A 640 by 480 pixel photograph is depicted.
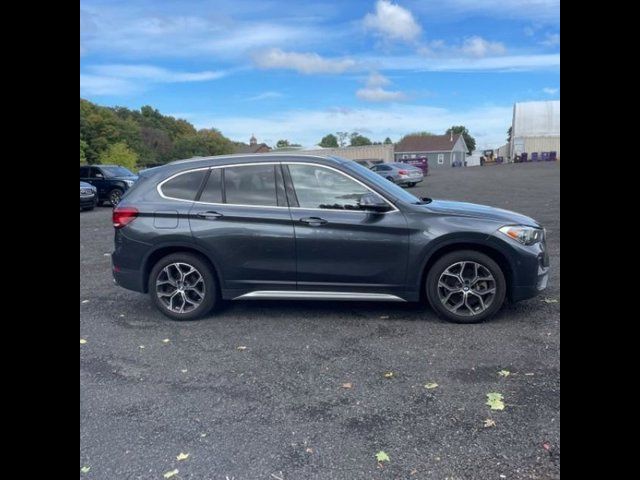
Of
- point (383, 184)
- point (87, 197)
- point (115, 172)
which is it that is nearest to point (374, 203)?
→ point (383, 184)

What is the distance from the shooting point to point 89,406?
364 cm

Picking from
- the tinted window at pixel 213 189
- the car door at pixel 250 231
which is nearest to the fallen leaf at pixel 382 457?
the car door at pixel 250 231

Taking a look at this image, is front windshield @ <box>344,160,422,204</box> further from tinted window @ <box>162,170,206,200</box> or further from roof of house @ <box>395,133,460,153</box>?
roof of house @ <box>395,133,460,153</box>

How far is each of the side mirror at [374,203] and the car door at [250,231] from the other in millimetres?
758

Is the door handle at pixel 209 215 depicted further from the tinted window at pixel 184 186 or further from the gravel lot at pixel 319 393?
the gravel lot at pixel 319 393

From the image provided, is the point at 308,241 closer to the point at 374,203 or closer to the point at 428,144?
the point at 374,203

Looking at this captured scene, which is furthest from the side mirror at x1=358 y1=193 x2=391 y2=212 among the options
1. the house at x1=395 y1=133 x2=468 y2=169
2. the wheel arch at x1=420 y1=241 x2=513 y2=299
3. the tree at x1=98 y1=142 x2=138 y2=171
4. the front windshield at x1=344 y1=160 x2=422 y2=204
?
the house at x1=395 y1=133 x2=468 y2=169

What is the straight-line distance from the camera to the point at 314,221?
5039 mm

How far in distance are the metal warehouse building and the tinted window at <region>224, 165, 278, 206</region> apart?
6281 centimetres

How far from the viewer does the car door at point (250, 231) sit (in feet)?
16.8

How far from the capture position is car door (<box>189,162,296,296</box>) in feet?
16.8
